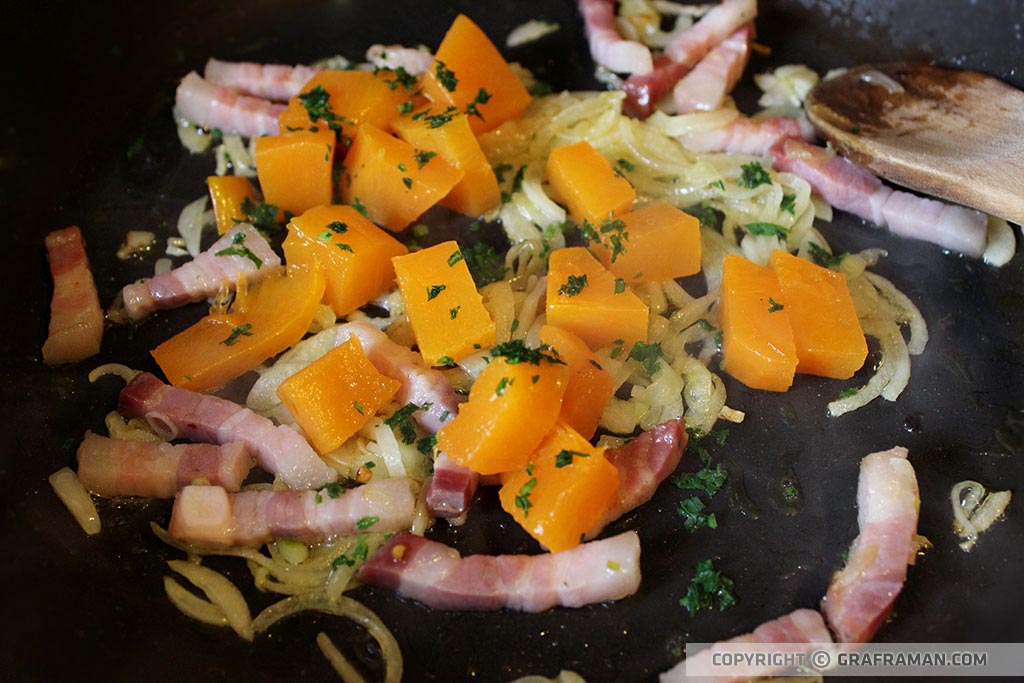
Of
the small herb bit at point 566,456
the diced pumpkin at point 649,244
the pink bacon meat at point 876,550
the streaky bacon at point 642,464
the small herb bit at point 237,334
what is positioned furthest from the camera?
the diced pumpkin at point 649,244

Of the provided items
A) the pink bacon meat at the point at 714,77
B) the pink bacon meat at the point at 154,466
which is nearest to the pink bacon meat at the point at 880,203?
the pink bacon meat at the point at 714,77

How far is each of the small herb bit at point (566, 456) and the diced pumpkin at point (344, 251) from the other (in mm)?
1217

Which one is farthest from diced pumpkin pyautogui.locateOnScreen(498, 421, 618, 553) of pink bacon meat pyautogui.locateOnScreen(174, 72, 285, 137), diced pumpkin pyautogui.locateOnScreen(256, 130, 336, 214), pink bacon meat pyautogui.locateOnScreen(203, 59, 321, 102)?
pink bacon meat pyautogui.locateOnScreen(203, 59, 321, 102)

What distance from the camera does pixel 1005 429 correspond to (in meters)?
3.41

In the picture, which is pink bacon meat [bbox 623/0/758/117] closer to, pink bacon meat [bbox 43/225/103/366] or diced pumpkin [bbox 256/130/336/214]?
diced pumpkin [bbox 256/130/336/214]

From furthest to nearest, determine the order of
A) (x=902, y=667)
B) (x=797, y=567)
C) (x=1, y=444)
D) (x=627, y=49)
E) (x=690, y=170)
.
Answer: (x=627, y=49), (x=690, y=170), (x=1, y=444), (x=797, y=567), (x=902, y=667)

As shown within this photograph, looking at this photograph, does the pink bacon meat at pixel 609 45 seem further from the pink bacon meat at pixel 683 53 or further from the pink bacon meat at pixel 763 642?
the pink bacon meat at pixel 763 642

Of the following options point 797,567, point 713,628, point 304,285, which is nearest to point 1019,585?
point 797,567

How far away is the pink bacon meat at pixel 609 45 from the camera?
4535 mm

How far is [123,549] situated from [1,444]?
664 mm

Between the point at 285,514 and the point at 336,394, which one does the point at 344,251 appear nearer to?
the point at 336,394

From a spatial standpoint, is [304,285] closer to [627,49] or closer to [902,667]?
[627,49]

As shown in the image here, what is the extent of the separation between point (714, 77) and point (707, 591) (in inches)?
105

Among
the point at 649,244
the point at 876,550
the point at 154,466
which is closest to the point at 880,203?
the point at 649,244
